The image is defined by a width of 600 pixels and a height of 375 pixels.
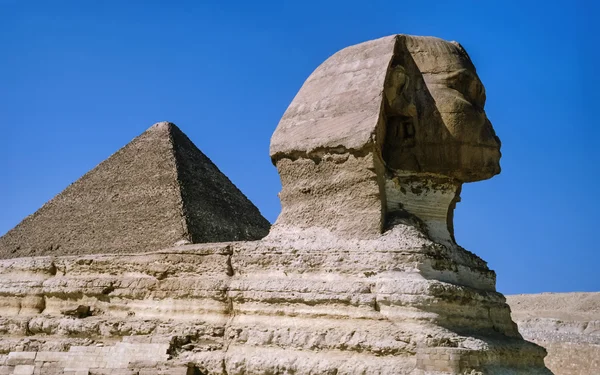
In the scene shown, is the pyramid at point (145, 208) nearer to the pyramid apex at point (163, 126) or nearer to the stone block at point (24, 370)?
the pyramid apex at point (163, 126)

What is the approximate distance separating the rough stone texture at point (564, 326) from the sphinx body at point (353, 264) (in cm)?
1277

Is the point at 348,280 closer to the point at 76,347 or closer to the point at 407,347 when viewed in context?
the point at 407,347

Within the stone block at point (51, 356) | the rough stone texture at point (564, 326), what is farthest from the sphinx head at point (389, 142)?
the rough stone texture at point (564, 326)

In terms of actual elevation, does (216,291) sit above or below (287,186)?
below

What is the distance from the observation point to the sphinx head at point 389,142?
7258 mm

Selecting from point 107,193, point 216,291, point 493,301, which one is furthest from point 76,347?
point 107,193

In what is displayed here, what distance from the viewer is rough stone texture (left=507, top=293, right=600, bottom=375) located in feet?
63.9

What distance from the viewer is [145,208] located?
1328 inches

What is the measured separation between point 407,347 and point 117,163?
3467cm

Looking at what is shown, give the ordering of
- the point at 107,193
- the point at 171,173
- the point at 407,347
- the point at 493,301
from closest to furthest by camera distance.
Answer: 1. the point at 407,347
2. the point at 493,301
3. the point at 171,173
4. the point at 107,193

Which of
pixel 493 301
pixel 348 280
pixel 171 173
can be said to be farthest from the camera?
pixel 171 173

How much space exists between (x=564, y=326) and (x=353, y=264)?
2103cm

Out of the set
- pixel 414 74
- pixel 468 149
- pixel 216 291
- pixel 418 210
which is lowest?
pixel 216 291

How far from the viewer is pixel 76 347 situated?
26.0 feet
